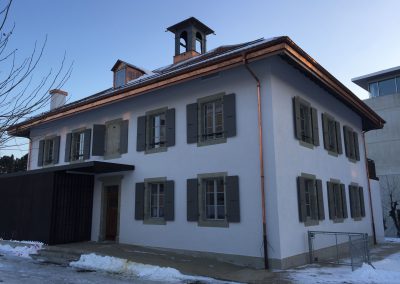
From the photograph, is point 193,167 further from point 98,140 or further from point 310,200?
point 98,140

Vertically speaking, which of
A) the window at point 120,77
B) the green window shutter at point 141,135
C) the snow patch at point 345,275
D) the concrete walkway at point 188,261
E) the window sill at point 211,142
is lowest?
the snow patch at point 345,275

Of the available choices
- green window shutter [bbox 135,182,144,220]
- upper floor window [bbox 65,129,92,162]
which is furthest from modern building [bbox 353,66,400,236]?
upper floor window [bbox 65,129,92,162]

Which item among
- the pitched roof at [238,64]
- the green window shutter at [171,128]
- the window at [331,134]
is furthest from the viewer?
the window at [331,134]

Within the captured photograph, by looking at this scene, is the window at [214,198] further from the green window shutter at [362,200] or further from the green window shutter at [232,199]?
the green window shutter at [362,200]

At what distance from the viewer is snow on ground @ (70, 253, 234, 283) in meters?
8.93

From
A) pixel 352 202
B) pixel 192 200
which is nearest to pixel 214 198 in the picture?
pixel 192 200

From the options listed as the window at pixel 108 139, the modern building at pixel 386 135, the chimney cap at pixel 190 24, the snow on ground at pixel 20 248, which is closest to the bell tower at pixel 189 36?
the chimney cap at pixel 190 24

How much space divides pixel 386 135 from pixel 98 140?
21601 mm

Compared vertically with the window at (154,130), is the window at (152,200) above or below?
below

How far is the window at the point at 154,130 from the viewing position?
1319 centimetres

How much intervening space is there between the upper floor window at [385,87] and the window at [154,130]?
21.0 meters

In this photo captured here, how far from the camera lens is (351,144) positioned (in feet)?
55.5

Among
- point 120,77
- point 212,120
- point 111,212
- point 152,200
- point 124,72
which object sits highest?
point 124,72

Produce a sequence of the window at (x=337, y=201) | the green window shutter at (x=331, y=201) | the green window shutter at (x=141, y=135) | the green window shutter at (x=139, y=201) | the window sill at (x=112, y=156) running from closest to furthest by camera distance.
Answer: the green window shutter at (x=139, y=201) → the green window shutter at (x=331, y=201) → the window at (x=337, y=201) → the green window shutter at (x=141, y=135) → the window sill at (x=112, y=156)
